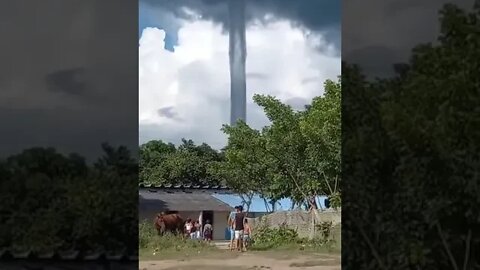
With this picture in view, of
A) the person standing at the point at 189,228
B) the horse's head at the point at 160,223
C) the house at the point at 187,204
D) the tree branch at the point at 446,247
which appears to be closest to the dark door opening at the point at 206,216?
the house at the point at 187,204

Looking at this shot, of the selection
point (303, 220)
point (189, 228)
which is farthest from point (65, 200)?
point (303, 220)

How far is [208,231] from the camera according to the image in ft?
25.3

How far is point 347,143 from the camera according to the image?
15.9ft

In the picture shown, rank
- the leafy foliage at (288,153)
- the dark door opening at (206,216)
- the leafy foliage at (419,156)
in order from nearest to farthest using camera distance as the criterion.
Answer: the leafy foliage at (419,156)
the leafy foliage at (288,153)
the dark door opening at (206,216)

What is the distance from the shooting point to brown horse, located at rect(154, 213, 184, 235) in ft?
23.2

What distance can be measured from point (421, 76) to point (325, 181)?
3591 mm

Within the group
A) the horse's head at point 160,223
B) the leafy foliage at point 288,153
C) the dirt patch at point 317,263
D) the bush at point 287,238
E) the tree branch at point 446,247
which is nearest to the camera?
the tree branch at point 446,247

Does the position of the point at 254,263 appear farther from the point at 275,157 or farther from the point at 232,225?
the point at 275,157

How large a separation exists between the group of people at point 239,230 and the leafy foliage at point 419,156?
255cm

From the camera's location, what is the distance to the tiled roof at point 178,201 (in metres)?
7.42

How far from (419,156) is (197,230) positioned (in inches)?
145

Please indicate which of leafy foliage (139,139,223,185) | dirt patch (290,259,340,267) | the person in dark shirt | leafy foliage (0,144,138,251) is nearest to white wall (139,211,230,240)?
the person in dark shirt

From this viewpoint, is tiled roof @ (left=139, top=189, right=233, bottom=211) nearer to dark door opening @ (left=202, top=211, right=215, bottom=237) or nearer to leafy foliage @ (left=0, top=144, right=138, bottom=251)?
dark door opening @ (left=202, top=211, right=215, bottom=237)

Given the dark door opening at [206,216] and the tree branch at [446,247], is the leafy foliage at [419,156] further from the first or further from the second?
the dark door opening at [206,216]
